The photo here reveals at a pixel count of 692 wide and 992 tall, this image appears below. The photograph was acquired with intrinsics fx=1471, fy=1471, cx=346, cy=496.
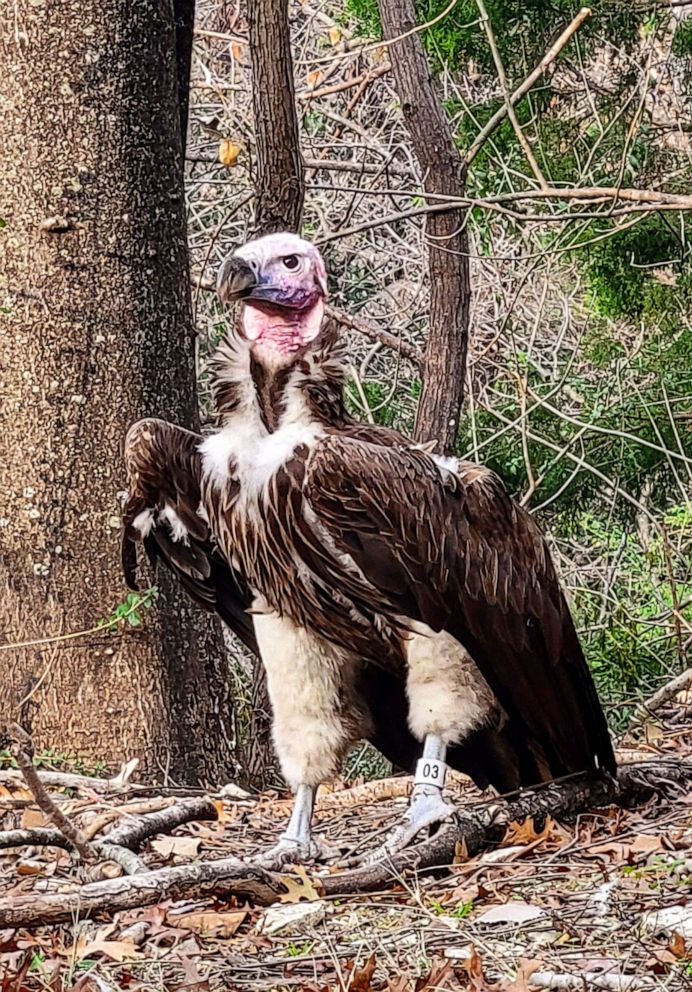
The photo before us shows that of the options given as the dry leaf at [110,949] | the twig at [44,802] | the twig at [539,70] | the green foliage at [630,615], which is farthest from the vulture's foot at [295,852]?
the twig at [539,70]

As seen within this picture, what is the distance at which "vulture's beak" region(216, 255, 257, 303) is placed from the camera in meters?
3.87

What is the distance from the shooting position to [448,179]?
624cm

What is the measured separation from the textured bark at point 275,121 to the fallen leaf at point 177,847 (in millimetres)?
2354

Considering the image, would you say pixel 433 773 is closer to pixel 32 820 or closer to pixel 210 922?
pixel 210 922

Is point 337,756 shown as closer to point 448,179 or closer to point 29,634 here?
point 29,634

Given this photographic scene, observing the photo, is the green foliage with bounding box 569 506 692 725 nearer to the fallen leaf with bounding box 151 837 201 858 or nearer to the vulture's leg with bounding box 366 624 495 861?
the vulture's leg with bounding box 366 624 495 861

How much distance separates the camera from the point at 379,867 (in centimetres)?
367

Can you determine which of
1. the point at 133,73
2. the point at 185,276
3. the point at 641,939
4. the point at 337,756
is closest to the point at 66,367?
the point at 185,276

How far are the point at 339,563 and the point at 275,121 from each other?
90.0 inches

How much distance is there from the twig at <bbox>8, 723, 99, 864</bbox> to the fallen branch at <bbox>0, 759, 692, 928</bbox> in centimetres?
20

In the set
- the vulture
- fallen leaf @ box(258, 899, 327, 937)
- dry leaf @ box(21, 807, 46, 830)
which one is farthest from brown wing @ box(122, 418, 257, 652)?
fallen leaf @ box(258, 899, 327, 937)

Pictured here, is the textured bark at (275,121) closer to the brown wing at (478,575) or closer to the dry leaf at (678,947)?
the brown wing at (478,575)

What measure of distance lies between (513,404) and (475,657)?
13.2 ft

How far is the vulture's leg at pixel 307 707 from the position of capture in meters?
4.12
